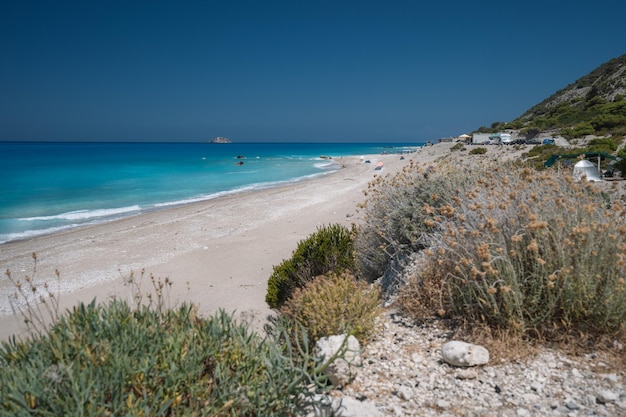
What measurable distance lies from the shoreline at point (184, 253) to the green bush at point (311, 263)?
17.8 inches

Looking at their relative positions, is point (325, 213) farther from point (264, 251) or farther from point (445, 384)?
point (445, 384)

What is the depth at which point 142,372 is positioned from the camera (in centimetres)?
235

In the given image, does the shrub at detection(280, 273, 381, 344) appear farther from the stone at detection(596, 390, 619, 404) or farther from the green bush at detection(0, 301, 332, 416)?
the stone at detection(596, 390, 619, 404)

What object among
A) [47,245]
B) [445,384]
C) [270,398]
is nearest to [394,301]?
[445,384]

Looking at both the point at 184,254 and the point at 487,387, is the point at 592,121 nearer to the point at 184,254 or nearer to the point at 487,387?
the point at 184,254

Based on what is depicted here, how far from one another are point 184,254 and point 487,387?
950cm

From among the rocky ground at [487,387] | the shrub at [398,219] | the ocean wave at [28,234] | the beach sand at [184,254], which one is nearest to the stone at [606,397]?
the rocky ground at [487,387]

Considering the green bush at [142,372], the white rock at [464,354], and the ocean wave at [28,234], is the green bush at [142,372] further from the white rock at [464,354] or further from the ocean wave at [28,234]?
the ocean wave at [28,234]

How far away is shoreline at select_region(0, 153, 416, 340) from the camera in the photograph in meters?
7.93

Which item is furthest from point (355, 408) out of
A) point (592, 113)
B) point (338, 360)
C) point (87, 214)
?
point (592, 113)

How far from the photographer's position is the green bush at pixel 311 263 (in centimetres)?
667

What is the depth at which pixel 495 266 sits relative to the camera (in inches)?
142

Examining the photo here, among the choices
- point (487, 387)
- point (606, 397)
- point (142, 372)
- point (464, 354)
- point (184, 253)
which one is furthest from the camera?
point (184, 253)

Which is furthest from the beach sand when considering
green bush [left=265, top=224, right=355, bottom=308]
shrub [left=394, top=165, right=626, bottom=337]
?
shrub [left=394, top=165, right=626, bottom=337]
